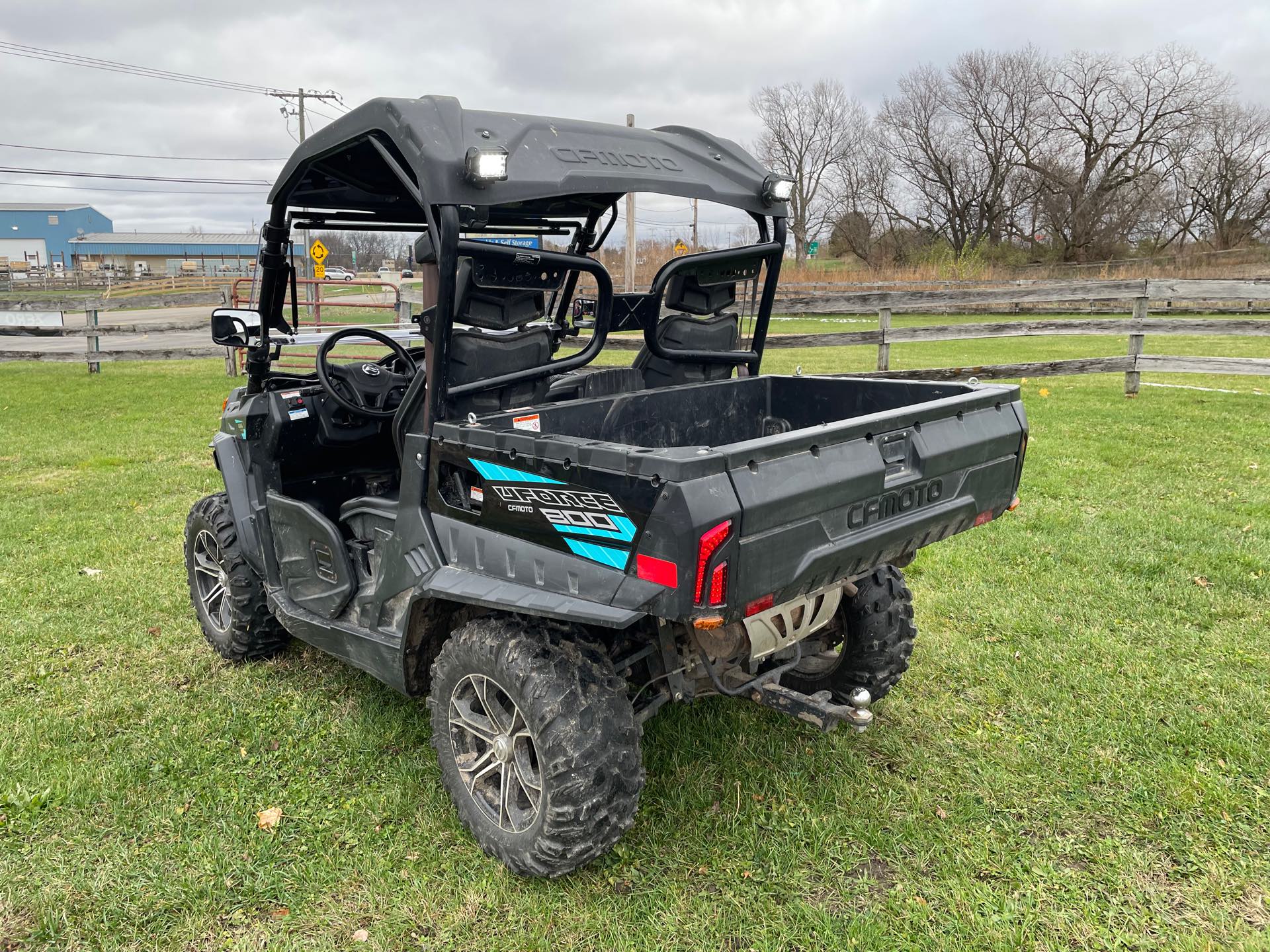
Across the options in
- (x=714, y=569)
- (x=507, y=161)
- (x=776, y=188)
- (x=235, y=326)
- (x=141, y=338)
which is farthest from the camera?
(x=141, y=338)

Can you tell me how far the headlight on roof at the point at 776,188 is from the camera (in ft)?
11.4

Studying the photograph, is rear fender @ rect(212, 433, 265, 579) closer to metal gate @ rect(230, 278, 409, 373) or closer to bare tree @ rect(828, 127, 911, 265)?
metal gate @ rect(230, 278, 409, 373)

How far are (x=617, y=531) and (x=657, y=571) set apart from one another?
0.55 ft

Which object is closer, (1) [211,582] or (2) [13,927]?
(2) [13,927]

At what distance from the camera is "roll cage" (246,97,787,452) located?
8.70ft

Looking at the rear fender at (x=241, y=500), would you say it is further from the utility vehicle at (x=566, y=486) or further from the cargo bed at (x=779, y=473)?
the cargo bed at (x=779, y=473)

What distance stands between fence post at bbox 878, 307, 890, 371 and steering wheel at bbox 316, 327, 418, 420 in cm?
826

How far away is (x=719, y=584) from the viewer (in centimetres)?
223

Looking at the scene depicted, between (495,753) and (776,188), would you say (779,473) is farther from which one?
(776,188)

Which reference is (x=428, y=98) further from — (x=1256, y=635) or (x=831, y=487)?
(x=1256, y=635)

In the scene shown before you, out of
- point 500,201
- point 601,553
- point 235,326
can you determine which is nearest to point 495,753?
point 601,553

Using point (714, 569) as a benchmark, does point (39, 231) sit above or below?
above

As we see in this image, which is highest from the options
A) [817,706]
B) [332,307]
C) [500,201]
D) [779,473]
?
[500,201]

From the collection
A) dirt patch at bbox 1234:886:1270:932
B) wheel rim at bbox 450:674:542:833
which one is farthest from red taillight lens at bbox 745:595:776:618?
dirt patch at bbox 1234:886:1270:932
